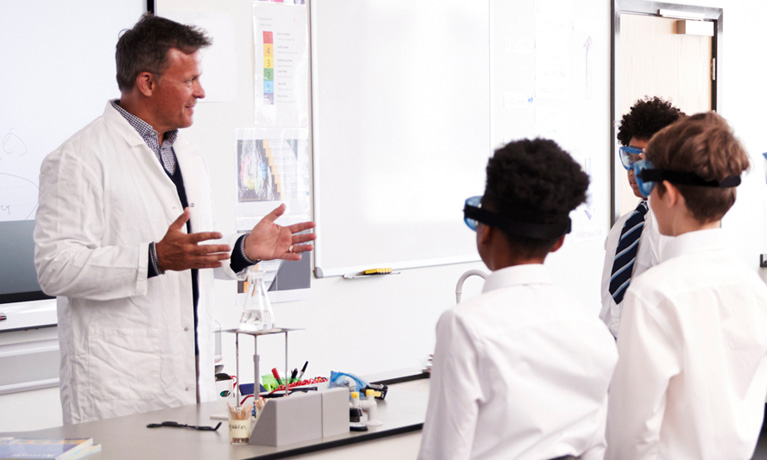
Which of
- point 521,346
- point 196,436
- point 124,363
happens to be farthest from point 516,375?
point 124,363

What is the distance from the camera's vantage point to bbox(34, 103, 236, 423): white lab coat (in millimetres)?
2221

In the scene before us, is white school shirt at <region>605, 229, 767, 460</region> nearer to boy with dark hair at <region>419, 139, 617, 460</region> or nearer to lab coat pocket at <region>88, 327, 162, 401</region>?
boy with dark hair at <region>419, 139, 617, 460</region>

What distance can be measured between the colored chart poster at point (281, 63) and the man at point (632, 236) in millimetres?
1531

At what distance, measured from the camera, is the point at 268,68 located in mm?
3812

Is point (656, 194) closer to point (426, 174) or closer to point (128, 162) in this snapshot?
point (128, 162)

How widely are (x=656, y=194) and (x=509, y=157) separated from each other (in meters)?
0.49

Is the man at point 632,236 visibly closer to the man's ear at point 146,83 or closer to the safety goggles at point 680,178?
the safety goggles at point 680,178

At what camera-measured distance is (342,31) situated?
401 centimetres

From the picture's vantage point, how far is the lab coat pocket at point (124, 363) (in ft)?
7.48

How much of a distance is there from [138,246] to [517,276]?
1.10m

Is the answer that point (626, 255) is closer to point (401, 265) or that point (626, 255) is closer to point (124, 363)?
point (124, 363)

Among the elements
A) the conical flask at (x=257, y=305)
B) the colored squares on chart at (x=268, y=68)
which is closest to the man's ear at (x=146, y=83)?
the conical flask at (x=257, y=305)

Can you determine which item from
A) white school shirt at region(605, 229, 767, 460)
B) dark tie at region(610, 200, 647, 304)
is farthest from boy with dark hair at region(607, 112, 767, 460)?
dark tie at region(610, 200, 647, 304)

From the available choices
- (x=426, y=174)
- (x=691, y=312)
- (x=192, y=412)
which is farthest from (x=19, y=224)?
(x=691, y=312)
